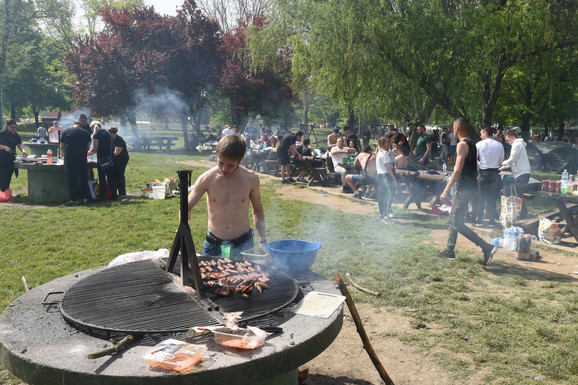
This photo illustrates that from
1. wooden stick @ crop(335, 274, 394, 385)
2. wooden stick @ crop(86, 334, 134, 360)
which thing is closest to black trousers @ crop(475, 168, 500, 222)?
wooden stick @ crop(335, 274, 394, 385)

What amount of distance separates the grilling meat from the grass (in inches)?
67.2

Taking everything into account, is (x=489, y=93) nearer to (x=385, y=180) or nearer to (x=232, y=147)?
(x=385, y=180)

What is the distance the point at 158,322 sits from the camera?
9.72ft

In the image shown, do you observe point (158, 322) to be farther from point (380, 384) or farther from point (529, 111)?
point (529, 111)

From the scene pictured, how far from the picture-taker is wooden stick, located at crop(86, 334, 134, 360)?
99.3 inches

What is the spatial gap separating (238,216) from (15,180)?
12.9 metres

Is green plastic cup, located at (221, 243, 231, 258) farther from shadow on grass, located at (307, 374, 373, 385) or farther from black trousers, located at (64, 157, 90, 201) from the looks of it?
black trousers, located at (64, 157, 90, 201)

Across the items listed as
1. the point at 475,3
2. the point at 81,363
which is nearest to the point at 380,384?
the point at 81,363

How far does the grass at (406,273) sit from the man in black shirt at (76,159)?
0.59 metres

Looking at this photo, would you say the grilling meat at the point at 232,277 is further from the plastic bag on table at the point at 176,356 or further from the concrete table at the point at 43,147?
the concrete table at the point at 43,147

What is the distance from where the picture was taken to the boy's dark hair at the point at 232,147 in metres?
3.97

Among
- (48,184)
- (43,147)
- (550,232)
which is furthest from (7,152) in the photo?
(550,232)

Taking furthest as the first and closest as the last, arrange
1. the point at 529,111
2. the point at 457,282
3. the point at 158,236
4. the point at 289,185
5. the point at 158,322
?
the point at 529,111 < the point at 289,185 < the point at 158,236 < the point at 457,282 < the point at 158,322

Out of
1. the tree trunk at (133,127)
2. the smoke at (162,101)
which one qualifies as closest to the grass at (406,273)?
the tree trunk at (133,127)
